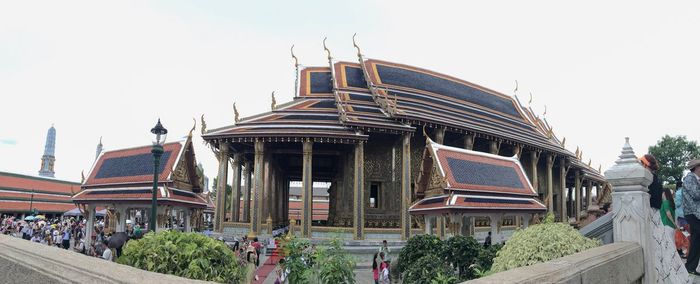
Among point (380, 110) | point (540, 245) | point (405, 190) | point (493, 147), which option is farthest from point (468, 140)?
point (540, 245)

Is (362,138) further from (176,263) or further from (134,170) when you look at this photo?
(176,263)

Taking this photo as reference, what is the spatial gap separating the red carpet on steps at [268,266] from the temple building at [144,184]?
3301 millimetres

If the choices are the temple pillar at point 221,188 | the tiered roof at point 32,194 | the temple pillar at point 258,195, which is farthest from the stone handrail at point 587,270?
the tiered roof at point 32,194

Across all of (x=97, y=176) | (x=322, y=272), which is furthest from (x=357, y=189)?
(x=322, y=272)

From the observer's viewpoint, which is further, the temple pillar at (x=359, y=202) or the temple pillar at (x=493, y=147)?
the temple pillar at (x=493, y=147)

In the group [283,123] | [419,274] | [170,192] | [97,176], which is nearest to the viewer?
[419,274]

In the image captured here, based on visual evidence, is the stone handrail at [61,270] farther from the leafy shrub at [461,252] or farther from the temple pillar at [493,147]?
the temple pillar at [493,147]

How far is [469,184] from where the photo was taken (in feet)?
50.4

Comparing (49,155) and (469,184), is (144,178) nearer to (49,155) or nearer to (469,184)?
(469,184)

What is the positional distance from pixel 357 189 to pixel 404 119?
4.19m

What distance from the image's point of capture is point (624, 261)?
165 inches

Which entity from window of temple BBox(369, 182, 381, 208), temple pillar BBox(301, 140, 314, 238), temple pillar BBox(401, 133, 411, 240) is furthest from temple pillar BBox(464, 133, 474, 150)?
temple pillar BBox(301, 140, 314, 238)

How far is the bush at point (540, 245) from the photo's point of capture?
4.64 metres

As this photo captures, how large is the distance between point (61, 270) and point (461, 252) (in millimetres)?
8500
